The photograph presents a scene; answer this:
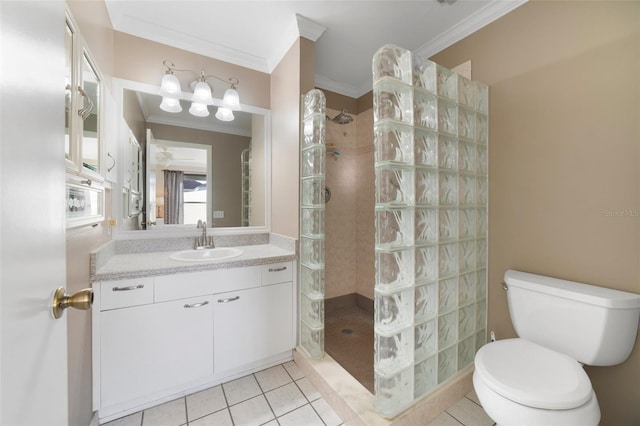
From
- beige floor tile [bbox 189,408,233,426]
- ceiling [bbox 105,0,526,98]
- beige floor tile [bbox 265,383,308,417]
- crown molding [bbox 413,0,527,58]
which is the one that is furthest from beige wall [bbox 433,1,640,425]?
beige floor tile [bbox 189,408,233,426]

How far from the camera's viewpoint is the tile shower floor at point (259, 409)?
1.43 metres

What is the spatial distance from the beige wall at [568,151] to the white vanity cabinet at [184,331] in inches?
61.0

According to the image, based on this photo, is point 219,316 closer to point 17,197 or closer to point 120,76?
point 17,197

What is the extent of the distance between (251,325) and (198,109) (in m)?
1.75

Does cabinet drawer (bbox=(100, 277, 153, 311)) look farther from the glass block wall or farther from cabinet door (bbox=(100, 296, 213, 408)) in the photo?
the glass block wall

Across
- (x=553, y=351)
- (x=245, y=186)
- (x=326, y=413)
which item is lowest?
(x=326, y=413)

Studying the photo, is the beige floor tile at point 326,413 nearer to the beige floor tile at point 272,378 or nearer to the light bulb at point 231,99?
the beige floor tile at point 272,378

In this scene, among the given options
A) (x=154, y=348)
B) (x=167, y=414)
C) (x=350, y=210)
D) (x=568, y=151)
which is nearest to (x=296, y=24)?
(x=350, y=210)

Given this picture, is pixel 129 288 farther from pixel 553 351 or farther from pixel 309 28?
pixel 553 351

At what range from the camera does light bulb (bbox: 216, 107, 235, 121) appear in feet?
7.25

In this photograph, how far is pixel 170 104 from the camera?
→ 203cm

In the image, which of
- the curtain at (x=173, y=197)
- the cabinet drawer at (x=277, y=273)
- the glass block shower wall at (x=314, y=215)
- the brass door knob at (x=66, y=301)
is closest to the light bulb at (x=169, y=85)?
the curtain at (x=173, y=197)

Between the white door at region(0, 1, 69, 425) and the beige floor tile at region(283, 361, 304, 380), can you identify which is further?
the beige floor tile at region(283, 361, 304, 380)

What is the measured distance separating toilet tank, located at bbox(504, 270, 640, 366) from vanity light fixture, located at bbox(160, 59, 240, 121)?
7.88 feet
